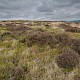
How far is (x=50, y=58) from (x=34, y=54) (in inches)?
45.6

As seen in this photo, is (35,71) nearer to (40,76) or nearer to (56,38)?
(40,76)

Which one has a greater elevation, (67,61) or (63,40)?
(63,40)

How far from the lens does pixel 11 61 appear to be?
8.10m

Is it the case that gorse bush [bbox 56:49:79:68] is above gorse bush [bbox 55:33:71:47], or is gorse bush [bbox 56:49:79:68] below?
below

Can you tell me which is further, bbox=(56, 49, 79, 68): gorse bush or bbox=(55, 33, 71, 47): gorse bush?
bbox=(55, 33, 71, 47): gorse bush

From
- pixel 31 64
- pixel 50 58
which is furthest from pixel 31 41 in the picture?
pixel 31 64

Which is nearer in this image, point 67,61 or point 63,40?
point 67,61

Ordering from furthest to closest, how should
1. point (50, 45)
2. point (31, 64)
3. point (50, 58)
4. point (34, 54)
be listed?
point (50, 45) → point (34, 54) → point (50, 58) → point (31, 64)

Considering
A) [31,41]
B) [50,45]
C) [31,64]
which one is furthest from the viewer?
[31,41]

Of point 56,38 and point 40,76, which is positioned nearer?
point 40,76

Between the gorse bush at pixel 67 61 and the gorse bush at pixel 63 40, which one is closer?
the gorse bush at pixel 67 61

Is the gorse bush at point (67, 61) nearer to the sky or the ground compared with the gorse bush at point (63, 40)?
nearer to the ground

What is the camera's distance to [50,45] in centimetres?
1155

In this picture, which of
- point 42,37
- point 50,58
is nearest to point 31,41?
point 42,37
